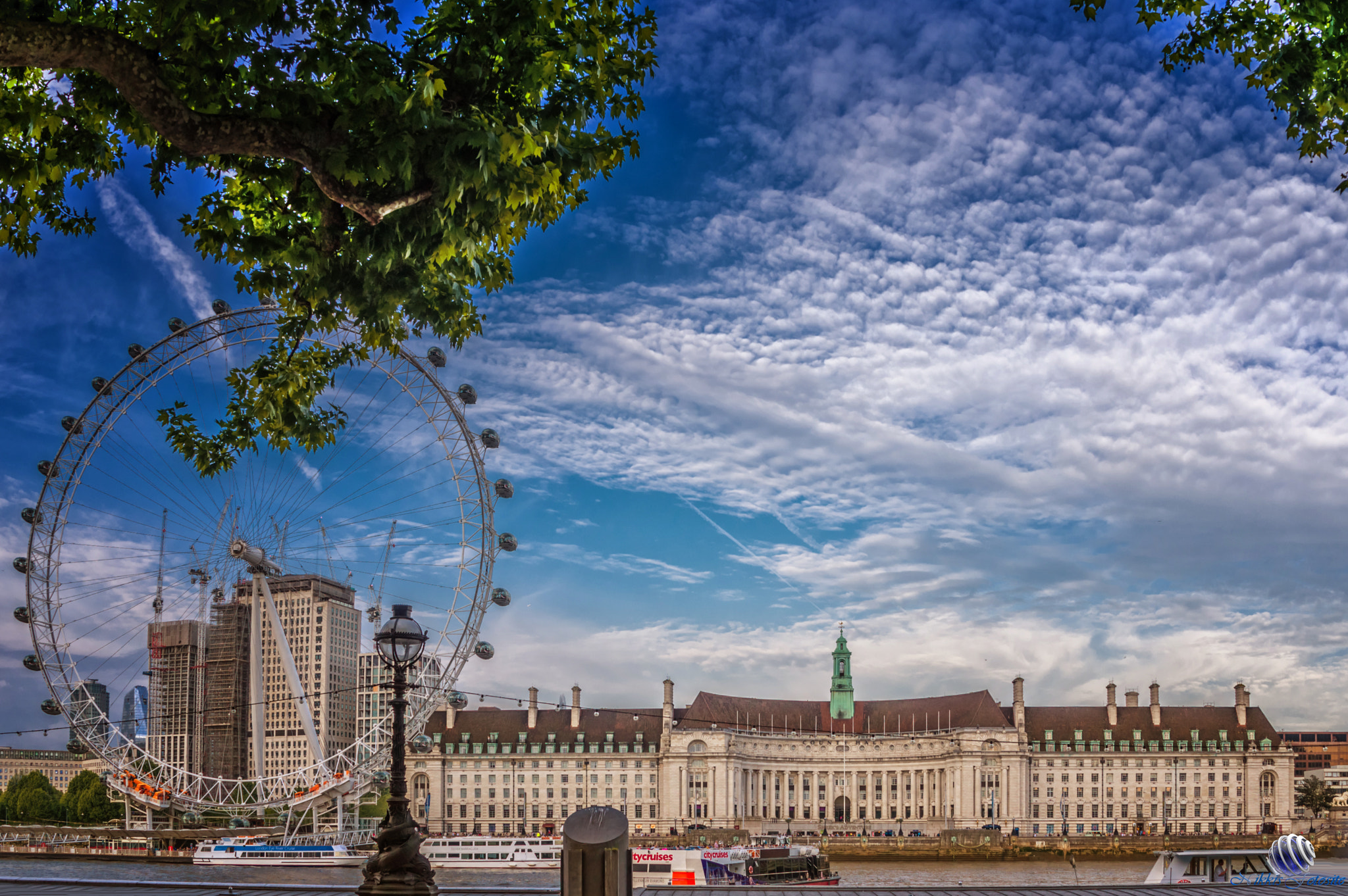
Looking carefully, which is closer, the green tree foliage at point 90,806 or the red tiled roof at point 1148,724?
the green tree foliage at point 90,806

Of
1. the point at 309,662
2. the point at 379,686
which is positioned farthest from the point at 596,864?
the point at 309,662

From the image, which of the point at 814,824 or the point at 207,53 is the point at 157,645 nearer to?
the point at 814,824

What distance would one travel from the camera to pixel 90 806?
11362cm

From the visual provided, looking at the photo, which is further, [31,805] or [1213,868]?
[31,805]

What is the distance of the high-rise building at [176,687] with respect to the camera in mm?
102938

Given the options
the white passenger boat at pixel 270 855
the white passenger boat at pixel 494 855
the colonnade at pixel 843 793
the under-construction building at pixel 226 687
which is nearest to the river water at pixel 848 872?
the white passenger boat at pixel 270 855

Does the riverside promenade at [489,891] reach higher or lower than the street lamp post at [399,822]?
lower

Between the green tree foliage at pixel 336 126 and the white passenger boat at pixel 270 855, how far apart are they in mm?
69106

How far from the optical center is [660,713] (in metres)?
136

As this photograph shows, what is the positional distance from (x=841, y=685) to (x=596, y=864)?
138633 mm

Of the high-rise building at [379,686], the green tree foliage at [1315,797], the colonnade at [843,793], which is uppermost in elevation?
the high-rise building at [379,686]

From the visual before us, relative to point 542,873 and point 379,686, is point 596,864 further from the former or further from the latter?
point 542,873

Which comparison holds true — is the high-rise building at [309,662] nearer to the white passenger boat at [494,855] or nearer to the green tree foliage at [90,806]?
the green tree foliage at [90,806]

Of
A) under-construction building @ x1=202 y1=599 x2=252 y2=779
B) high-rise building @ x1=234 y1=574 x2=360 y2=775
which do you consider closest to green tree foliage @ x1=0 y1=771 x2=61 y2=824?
high-rise building @ x1=234 y1=574 x2=360 y2=775
